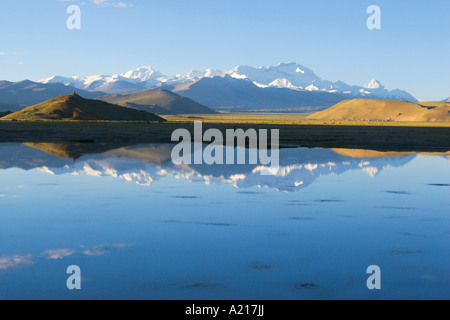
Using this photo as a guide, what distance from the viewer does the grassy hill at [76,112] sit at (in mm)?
161750

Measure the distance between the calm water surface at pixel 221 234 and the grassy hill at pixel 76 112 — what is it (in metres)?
140

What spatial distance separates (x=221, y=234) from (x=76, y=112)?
520 feet

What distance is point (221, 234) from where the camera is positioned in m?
14.9

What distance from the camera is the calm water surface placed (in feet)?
34.4

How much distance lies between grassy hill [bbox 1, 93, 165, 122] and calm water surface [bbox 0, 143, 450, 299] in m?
140

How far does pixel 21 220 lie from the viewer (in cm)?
1645

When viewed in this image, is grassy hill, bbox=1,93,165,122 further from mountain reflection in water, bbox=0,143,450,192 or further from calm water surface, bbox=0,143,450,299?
calm water surface, bbox=0,143,450,299
